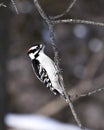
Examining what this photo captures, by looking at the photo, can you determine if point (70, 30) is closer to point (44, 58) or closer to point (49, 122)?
point (49, 122)

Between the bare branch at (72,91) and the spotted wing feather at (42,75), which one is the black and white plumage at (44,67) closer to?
the spotted wing feather at (42,75)

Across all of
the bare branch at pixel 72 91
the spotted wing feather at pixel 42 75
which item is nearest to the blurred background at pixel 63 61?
the bare branch at pixel 72 91

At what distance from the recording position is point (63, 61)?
7.80 m

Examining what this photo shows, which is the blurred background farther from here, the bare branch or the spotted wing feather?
the spotted wing feather

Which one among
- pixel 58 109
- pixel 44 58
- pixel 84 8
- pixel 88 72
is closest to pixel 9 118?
pixel 58 109

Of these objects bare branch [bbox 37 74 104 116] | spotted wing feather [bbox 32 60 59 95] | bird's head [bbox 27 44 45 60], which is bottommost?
bare branch [bbox 37 74 104 116]

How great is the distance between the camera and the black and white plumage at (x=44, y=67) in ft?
11.1

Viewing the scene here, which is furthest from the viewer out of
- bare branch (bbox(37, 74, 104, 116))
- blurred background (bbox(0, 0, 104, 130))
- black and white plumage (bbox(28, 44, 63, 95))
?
blurred background (bbox(0, 0, 104, 130))

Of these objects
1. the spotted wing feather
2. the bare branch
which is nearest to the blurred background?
the bare branch

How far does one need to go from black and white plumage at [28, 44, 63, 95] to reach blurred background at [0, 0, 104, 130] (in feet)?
10.4

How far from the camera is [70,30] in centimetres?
799

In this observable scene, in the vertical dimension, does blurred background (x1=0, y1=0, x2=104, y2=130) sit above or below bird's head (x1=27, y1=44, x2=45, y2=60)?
below

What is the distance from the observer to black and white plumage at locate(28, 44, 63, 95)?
3.38 meters

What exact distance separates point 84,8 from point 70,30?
0.70 metres
